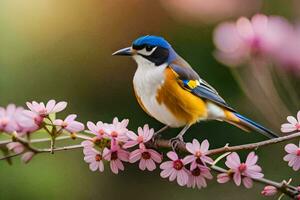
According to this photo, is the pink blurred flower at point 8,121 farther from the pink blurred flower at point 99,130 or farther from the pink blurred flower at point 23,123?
the pink blurred flower at point 99,130

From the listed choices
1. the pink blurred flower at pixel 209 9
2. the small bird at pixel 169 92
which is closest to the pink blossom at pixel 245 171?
the small bird at pixel 169 92

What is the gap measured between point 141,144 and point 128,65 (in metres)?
2.06

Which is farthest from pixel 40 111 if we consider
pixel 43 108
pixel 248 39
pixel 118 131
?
pixel 248 39

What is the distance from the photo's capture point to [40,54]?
3.25m

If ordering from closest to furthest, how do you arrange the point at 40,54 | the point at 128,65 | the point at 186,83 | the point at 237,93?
the point at 186,83 < the point at 237,93 < the point at 128,65 < the point at 40,54

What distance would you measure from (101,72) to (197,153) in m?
2.21

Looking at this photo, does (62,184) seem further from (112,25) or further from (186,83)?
(186,83)

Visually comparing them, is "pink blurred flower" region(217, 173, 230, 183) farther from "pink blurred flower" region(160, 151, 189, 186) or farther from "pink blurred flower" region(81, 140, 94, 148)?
"pink blurred flower" region(81, 140, 94, 148)

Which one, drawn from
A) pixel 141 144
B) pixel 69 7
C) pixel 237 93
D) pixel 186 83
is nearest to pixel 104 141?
pixel 141 144

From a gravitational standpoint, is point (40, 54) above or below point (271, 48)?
below

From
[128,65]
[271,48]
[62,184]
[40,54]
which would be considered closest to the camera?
[271,48]

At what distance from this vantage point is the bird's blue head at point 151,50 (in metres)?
1.18

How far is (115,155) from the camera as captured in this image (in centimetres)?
102

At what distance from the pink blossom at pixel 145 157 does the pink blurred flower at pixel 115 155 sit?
0.01 meters
